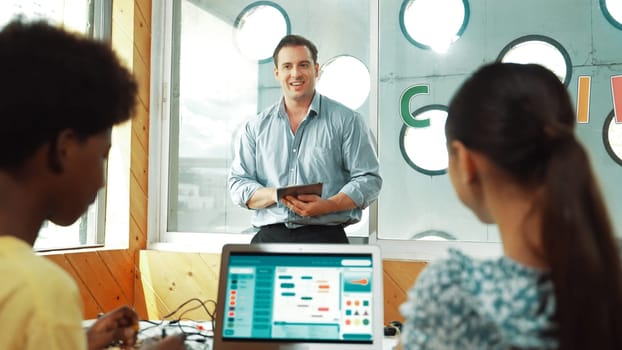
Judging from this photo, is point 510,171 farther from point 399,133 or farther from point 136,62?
point 136,62

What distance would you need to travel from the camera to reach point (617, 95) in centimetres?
284

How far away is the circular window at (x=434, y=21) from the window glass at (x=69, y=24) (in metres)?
1.78

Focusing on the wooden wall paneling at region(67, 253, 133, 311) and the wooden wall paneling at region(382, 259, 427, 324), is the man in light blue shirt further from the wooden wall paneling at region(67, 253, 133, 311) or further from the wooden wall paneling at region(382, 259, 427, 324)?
the wooden wall paneling at region(67, 253, 133, 311)

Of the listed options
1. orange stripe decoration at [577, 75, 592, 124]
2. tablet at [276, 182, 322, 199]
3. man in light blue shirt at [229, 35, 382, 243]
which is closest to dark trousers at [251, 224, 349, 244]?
man in light blue shirt at [229, 35, 382, 243]

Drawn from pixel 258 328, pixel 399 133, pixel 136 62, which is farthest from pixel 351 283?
pixel 136 62

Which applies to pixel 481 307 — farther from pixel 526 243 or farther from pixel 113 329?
pixel 113 329

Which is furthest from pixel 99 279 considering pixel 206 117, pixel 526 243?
pixel 526 243

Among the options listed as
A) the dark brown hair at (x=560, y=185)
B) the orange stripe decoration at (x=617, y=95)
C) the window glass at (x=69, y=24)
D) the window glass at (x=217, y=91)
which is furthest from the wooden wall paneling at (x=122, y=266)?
the dark brown hair at (x=560, y=185)

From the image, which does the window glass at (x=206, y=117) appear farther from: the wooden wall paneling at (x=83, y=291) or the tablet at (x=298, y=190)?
the tablet at (x=298, y=190)

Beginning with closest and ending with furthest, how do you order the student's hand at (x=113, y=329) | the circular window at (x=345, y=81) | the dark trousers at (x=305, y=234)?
the student's hand at (x=113, y=329) < the dark trousers at (x=305, y=234) < the circular window at (x=345, y=81)

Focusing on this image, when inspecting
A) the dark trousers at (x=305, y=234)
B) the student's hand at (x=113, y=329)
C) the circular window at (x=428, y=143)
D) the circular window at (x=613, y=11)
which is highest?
the circular window at (x=613, y=11)

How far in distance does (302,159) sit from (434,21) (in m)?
1.11

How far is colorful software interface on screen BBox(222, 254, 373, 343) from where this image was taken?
1465 mm

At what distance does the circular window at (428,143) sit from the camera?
10.3 feet
